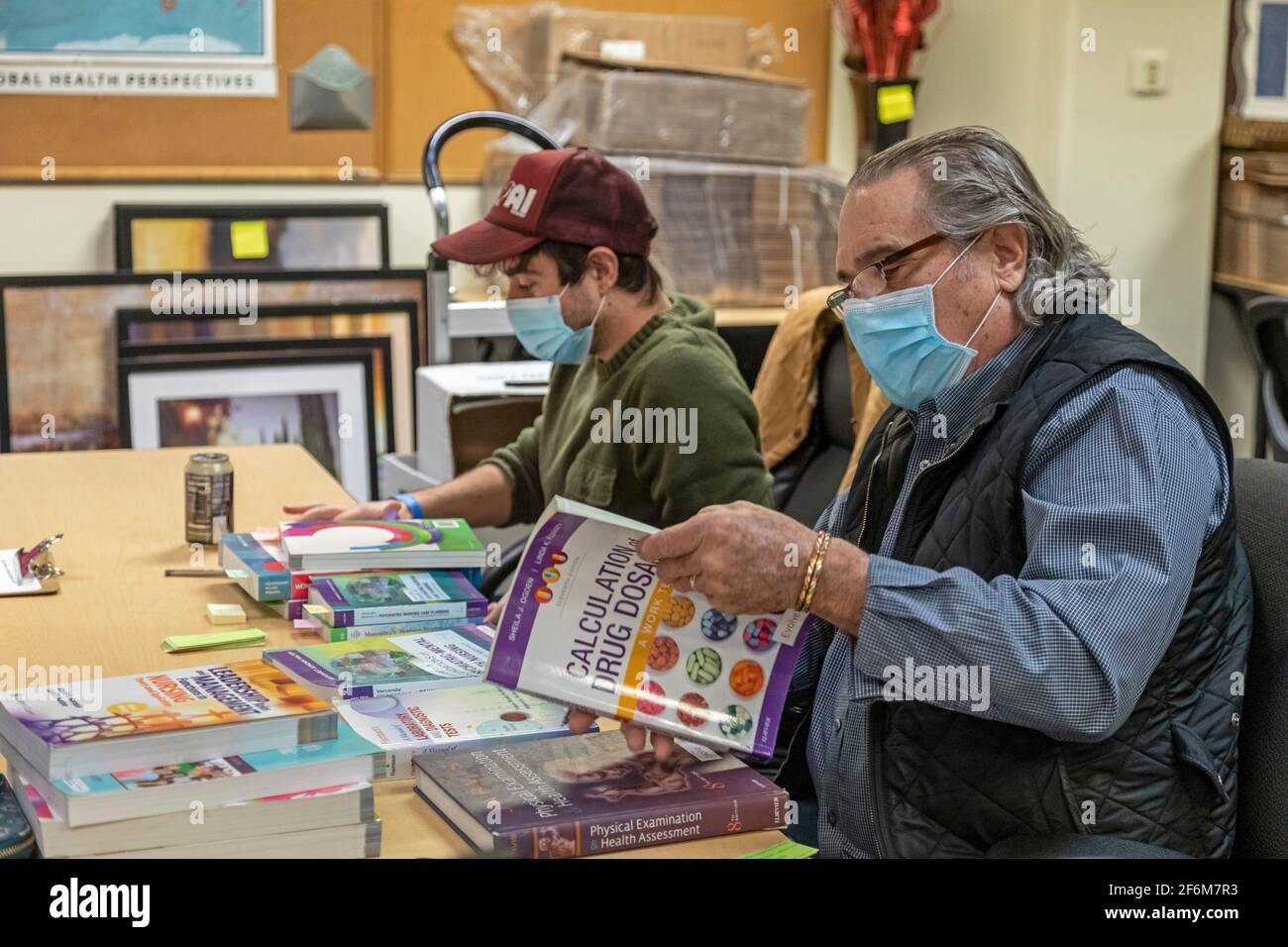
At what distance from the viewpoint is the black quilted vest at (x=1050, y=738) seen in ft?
4.54

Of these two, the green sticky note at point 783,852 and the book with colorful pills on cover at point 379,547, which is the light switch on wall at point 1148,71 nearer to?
the book with colorful pills on cover at point 379,547

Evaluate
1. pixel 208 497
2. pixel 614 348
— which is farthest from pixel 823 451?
pixel 208 497

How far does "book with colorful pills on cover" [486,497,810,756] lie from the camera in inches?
52.9

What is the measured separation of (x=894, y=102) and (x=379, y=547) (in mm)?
3042

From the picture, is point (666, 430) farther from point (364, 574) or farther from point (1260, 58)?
point (1260, 58)

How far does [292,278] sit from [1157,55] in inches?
102

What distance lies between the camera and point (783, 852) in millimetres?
1287

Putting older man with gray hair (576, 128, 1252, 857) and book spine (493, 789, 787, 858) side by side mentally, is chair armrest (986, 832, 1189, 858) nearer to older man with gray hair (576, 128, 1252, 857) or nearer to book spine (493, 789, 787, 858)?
older man with gray hair (576, 128, 1252, 857)

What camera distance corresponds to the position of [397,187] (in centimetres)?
473

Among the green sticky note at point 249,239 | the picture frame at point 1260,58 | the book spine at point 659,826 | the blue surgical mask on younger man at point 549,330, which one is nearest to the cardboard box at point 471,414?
the blue surgical mask on younger man at point 549,330

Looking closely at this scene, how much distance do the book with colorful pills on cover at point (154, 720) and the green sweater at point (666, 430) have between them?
0.84 m
